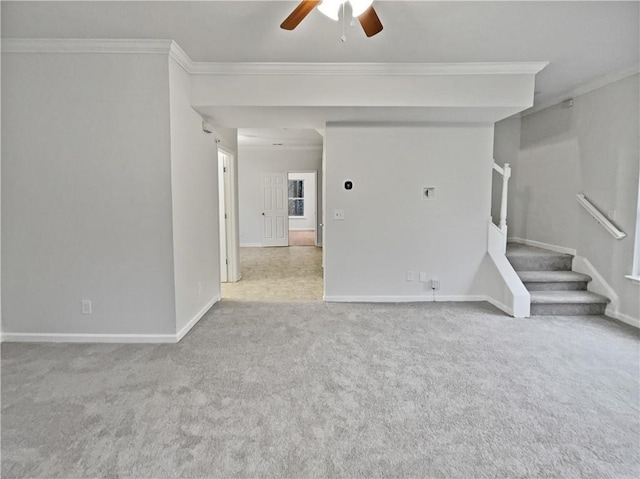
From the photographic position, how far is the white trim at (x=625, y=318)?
3347 mm

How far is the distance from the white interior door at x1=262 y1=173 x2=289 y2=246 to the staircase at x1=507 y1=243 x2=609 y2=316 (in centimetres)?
580

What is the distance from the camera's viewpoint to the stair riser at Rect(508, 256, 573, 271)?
4.18 meters

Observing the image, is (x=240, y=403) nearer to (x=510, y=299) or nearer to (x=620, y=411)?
(x=620, y=411)

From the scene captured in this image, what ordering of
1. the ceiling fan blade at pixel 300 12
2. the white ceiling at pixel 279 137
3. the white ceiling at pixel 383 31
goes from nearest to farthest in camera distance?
the ceiling fan blade at pixel 300 12 → the white ceiling at pixel 383 31 → the white ceiling at pixel 279 137

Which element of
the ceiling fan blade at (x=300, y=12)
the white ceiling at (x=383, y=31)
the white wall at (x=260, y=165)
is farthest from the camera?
the white wall at (x=260, y=165)

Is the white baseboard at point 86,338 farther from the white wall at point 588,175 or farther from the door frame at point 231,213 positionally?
the white wall at point 588,175

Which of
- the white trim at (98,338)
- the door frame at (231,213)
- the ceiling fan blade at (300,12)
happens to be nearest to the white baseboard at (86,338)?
the white trim at (98,338)

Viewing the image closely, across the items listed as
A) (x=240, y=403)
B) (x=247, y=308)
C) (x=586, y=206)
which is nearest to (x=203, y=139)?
(x=247, y=308)

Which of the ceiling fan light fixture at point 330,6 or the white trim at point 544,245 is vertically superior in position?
the ceiling fan light fixture at point 330,6

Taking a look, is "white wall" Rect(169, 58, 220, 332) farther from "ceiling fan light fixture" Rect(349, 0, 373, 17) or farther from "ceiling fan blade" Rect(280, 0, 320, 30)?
"ceiling fan light fixture" Rect(349, 0, 373, 17)

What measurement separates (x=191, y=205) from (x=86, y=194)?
87cm

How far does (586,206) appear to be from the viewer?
383 centimetres

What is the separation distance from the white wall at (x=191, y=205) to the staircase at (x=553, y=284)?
3649mm

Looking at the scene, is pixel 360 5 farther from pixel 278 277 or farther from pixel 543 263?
pixel 278 277
